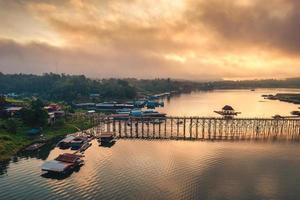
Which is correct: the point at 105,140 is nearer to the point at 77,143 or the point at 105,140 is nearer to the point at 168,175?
the point at 77,143

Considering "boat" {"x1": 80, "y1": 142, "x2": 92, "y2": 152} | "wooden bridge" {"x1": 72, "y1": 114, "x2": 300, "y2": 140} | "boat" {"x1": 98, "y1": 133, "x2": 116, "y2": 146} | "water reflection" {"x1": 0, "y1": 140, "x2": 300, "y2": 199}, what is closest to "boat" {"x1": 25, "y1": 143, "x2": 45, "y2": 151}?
"water reflection" {"x1": 0, "y1": 140, "x2": 300, "y2": 199}

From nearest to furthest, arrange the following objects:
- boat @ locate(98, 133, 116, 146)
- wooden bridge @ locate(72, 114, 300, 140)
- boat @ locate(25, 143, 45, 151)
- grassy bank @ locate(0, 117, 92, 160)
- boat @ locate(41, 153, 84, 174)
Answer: boat @ locate(41, 153, 84, 174)
grassy bank @ locate(0, 117, 92, 160)
boat @ locate(25, 143, 45, 151)
boat @ locate(98, 133, 116, 146)
wooden bridge @ locate(72, 114, 300, 140)

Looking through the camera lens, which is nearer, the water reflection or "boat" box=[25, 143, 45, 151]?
the water reflection

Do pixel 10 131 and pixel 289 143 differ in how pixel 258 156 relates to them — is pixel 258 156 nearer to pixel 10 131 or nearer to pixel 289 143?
pixel 289 143

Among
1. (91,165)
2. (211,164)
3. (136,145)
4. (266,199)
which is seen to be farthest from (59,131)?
(266,199)

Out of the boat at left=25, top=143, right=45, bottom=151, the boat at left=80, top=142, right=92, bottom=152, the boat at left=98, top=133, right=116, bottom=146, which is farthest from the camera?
the boat at left=98, top=133, right=116, bottom=146

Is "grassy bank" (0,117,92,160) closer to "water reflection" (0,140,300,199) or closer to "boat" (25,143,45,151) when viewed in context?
"boat" (25,143,45,151)

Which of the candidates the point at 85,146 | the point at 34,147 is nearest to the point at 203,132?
the point at 85,146
